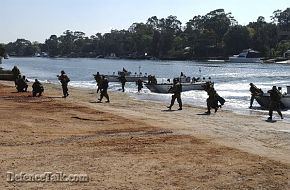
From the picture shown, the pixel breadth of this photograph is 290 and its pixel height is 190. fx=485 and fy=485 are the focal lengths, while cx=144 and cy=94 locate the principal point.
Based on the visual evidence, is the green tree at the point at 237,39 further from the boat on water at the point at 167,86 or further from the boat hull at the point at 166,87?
the boat hull at the point at 166,87

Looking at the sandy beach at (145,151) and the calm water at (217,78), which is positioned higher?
the sandy beach at (145,151)

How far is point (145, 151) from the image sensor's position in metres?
12.8

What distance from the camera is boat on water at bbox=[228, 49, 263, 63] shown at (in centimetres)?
16060

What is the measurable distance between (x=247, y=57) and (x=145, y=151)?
15587 cm

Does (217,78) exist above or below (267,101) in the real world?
below

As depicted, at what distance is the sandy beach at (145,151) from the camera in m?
9.92

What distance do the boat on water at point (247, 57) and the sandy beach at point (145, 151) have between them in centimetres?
14344

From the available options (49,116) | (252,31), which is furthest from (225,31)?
(49,116)

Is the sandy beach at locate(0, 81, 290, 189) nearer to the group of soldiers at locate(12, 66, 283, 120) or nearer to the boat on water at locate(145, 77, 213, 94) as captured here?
the group of soldiers at locate(12, 66, 283, 120)

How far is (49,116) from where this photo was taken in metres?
20.3

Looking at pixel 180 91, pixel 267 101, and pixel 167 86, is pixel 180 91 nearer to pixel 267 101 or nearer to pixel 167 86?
pixel 267 101

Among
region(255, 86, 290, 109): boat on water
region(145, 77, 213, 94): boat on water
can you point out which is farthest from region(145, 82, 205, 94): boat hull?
region(255, 86, 290, 109): boat on water

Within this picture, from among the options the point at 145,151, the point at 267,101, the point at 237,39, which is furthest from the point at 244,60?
the point at 145,151

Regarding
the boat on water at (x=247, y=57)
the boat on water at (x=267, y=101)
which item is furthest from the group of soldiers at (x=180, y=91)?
the boat on water at (x=247, y=57)
